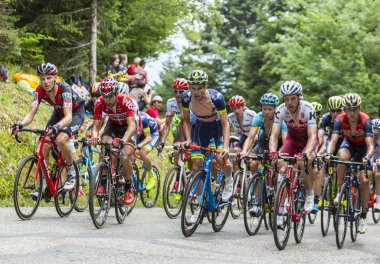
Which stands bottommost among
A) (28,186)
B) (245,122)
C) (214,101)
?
(28,186)

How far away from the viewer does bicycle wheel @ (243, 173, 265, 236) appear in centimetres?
1133

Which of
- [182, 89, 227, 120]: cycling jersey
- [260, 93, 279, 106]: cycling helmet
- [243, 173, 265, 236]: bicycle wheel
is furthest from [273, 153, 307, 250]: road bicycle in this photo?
[260, 93, 279, 106]: cycling helmet

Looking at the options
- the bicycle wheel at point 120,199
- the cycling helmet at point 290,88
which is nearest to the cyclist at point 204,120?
the cycling helmet at point 290,88

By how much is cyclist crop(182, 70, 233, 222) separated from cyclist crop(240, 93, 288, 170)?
0.50 m

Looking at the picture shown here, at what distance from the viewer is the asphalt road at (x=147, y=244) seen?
871 cm

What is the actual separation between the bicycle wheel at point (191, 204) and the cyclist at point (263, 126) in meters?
1.10

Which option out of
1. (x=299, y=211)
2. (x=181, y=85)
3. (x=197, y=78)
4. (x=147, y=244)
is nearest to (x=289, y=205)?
(x=299, y=211)

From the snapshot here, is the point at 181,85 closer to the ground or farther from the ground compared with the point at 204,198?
farther from the ground

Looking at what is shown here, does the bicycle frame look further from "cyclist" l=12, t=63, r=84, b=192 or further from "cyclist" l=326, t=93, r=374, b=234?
"cyclist" l=326, t=93, r=374, b=234

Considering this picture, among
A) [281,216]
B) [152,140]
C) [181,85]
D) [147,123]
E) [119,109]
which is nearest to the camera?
[281,216]

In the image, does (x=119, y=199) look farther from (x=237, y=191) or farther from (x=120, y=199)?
(x=237, y=191)

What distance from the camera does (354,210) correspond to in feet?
38.1

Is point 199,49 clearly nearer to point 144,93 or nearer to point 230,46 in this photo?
point 230,46

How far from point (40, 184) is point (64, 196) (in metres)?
0.70
